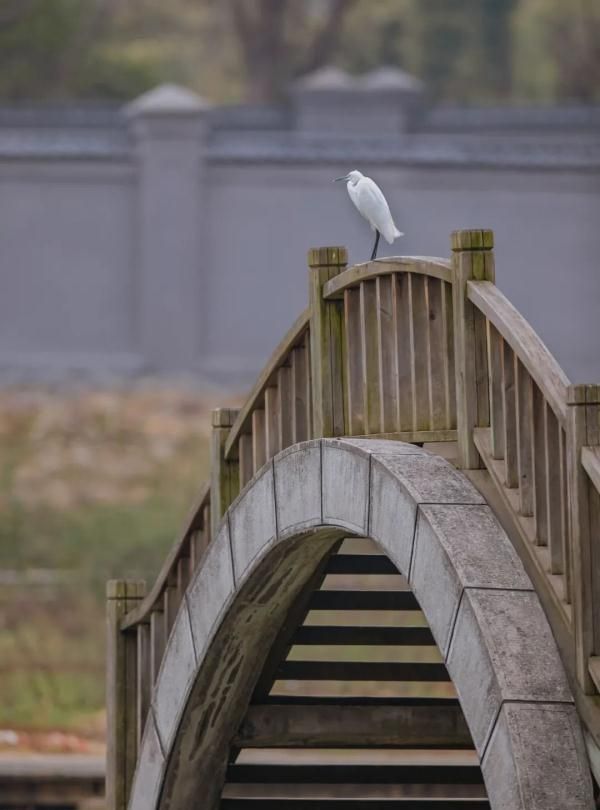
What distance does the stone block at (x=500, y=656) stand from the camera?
17.6 ft

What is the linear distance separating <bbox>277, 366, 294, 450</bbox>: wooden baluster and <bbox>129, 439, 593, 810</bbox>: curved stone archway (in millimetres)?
219

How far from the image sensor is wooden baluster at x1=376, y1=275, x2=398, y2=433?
22.3 feet

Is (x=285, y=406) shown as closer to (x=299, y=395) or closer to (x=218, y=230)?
(x=299, y=395)

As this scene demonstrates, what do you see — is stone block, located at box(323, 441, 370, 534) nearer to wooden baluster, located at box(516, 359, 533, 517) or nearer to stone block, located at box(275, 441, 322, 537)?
stone block, located at box(275, 441, 322, 537)

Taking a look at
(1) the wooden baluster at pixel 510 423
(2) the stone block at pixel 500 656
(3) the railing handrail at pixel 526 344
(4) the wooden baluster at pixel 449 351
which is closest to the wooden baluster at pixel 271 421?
(4) the wooden baluster at pixel 449 351

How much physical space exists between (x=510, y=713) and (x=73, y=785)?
1007 centimetres

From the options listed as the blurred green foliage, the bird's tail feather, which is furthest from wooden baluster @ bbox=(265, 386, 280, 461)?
the blurred green foliage

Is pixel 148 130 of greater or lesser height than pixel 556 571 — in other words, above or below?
above

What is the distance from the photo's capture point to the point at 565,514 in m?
5.50

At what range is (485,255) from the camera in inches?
240

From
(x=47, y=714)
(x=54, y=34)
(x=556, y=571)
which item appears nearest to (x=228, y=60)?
(x=54, y=34)

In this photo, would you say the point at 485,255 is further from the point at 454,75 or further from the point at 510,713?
the point at 454,75

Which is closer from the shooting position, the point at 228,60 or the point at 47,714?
the point at 47,714

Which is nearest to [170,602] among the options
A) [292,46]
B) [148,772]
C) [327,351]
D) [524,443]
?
[148,772]
